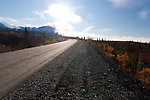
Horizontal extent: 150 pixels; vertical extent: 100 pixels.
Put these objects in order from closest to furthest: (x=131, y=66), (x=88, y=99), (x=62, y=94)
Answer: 1. (x=88, y=99)
2. (x=62, y=94)
3. (x=131, y=66)

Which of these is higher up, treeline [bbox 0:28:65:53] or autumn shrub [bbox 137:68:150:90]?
treeline [bbox 0:28:65:53]

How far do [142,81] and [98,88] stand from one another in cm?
219

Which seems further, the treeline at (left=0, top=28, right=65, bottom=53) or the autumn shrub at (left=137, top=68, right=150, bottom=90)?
the treeline at (left=0, top=28, right=65, bottom=53)

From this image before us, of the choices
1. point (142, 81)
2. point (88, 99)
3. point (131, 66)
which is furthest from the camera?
point (131, 66)

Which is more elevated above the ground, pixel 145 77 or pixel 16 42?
pixel 16 42

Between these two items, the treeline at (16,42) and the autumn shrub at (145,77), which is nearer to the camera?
the autumn shrub at (145,77)

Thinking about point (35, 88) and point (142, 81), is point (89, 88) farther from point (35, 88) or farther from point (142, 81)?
point (142, 81)

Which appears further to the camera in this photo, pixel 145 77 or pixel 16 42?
pixel 16 42

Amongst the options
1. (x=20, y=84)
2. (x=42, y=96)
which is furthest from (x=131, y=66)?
(x=20, y=84)

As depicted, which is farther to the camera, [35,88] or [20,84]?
[20,84]

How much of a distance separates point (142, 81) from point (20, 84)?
4954 mm

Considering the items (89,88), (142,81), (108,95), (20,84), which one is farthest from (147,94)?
(20,84)

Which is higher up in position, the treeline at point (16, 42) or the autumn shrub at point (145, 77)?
the treeline at point (16, 42)

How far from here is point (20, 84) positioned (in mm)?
2541
